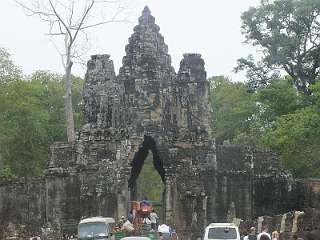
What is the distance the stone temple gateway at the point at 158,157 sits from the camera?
27.4 metres

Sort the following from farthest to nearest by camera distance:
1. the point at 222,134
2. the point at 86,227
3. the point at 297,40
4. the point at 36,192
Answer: the point at 222,134
the point at 297,40
the point at 36,192
the point at 86,227

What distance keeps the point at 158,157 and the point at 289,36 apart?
1779 centimetres

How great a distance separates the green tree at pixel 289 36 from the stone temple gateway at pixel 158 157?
15956 millimetres

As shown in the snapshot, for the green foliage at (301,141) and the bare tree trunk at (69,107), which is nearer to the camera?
the green foliage at (301,141)

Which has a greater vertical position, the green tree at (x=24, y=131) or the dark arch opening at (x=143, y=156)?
the green tree at (x=24, y=131)

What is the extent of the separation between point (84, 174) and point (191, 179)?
3.91 metres

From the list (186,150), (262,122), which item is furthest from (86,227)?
(262,122)

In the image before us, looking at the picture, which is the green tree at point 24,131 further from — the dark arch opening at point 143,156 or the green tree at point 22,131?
the dark arch opening at point 143,156

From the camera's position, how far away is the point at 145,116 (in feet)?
92.2

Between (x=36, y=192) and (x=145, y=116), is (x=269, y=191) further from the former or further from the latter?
(x=36, y=192)

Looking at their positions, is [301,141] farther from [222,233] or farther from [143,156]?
[222,233]

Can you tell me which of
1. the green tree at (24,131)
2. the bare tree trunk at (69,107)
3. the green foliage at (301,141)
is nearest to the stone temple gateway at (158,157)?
the green foliage at (301,141)

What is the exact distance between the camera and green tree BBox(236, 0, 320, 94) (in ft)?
142

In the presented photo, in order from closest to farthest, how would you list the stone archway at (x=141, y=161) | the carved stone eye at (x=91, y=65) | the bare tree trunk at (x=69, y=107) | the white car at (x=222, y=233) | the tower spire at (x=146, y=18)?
the white car at (x=222, y=233)
the stone archway at (x=141, y=161)
the carved stone eye at (x=91, y=65)
the tower spire at (x=146, y=18)
the bare tree trunk at (x=69, y=107)
